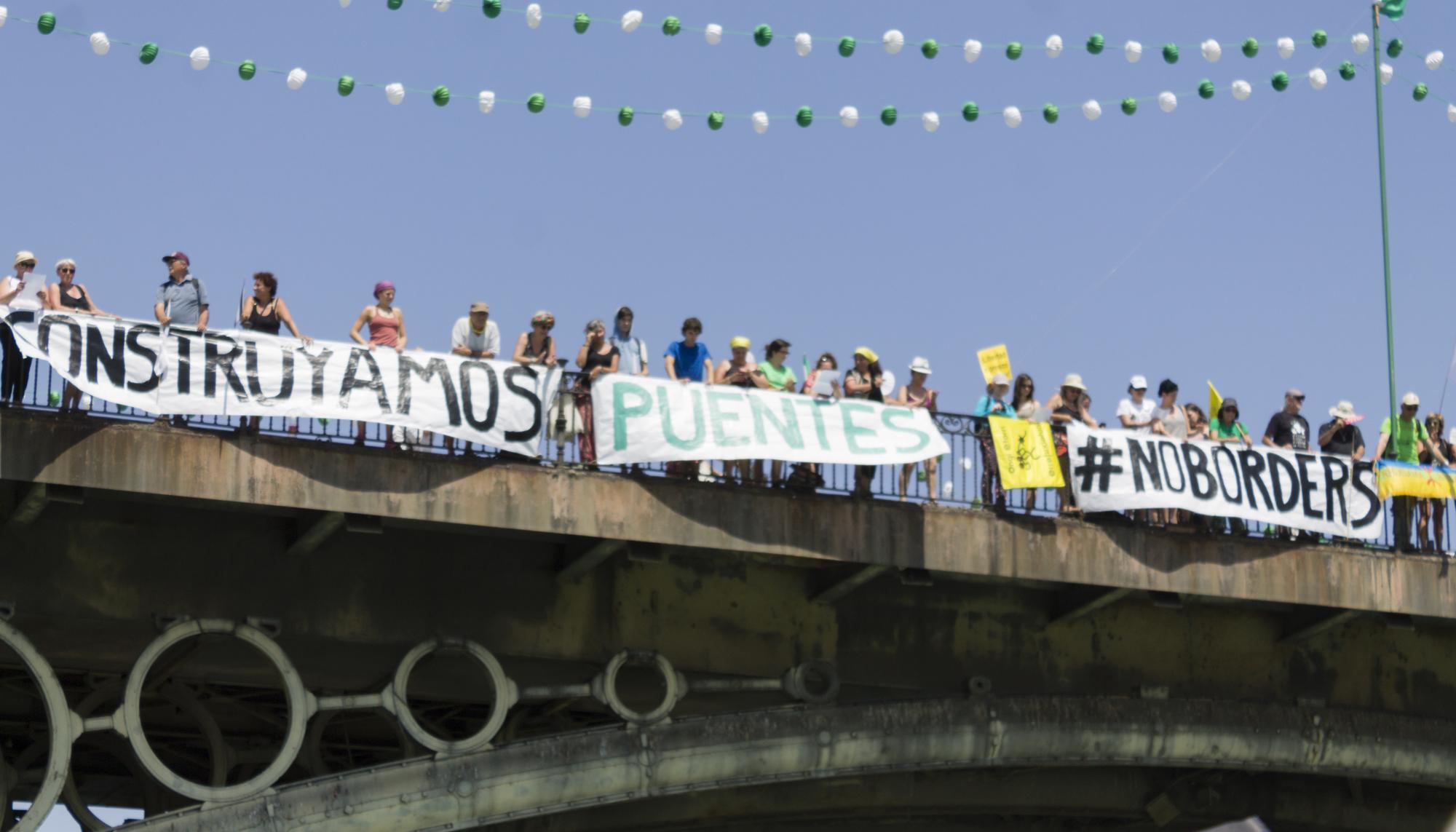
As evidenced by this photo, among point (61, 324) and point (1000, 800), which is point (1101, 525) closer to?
Answer: point (1000, 800)

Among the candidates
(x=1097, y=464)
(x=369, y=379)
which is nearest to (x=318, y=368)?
(x=369, y=379)

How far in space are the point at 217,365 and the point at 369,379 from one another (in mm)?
1299

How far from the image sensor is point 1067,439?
22.2m

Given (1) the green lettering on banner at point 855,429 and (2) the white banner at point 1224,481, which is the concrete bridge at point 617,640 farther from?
(1) the green lettering on banner at point 855,429

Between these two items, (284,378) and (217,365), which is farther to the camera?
(284,378)

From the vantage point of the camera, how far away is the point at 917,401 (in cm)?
2202

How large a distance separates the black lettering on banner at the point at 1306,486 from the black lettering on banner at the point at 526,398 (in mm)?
8158

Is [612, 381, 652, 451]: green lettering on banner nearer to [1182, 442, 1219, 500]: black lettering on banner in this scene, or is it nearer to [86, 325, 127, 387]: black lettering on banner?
[86, 325, 127, 387]: black lettering on banner

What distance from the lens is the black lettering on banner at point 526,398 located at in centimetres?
1988

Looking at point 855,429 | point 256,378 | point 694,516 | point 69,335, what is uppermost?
point 69,335

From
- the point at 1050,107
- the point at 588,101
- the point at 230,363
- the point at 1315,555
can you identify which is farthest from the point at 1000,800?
the point at 230,363

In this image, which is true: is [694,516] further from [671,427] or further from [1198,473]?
[1198,473]

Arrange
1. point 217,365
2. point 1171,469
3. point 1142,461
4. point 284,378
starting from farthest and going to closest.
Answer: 1. point 1171,469
2. point 1142,461
3. point 284,378
4. point 217,365

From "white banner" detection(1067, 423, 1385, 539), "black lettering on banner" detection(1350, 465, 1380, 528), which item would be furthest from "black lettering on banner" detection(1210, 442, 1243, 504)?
"black lettering on banner" detection(1350, 465, 1380, 528)
